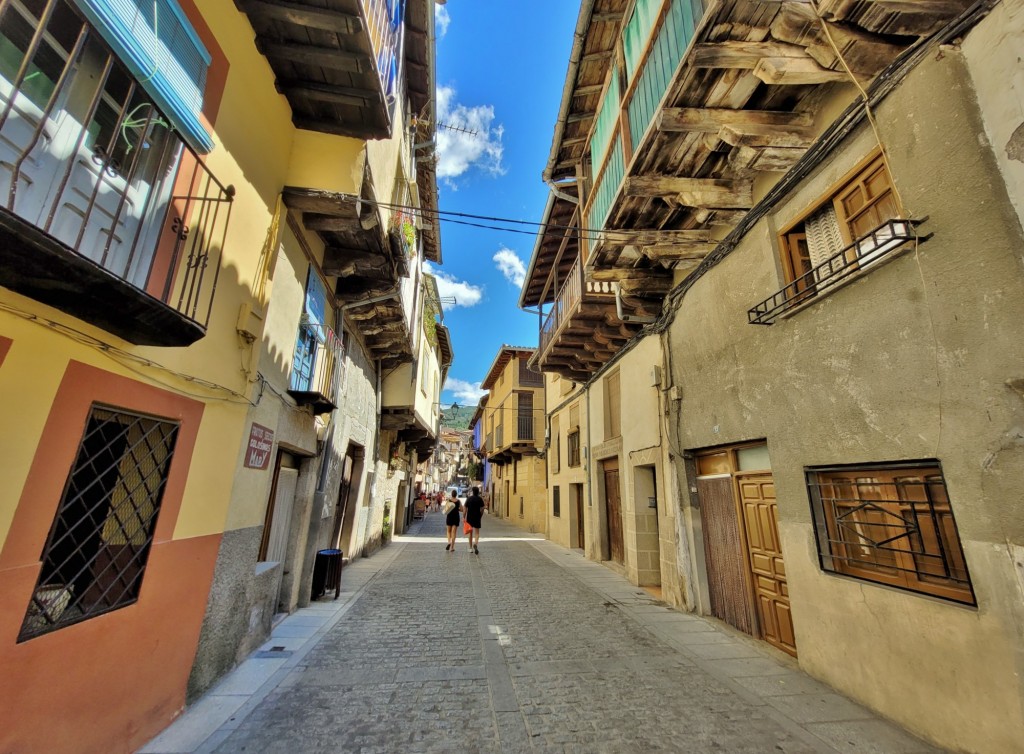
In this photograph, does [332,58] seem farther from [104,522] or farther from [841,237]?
[841,237]

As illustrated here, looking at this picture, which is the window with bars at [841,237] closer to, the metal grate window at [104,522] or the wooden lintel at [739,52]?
the wooden lintel at [739,52]

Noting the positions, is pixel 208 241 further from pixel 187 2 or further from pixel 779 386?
pixel 779 386

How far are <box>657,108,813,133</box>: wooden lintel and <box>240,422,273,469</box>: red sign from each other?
5438 millimetres

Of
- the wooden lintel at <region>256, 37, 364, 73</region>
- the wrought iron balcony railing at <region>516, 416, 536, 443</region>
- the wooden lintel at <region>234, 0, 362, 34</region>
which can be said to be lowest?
the wrought iron balcony railing at <region>516, 416, 536, 443</region>

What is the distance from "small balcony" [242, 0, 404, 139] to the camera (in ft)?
12.8

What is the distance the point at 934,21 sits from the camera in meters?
3.32

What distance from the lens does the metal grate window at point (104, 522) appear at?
98.9 inches

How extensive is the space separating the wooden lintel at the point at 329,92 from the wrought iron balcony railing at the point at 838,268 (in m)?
4.99

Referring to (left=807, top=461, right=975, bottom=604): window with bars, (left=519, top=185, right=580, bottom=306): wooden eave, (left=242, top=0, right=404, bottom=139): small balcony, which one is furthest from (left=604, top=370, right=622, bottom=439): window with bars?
(left=242, top=0, right=404, bottom=139): small balcony

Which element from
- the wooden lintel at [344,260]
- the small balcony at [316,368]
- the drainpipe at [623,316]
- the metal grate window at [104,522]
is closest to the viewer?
the metal grate window at [104,522]

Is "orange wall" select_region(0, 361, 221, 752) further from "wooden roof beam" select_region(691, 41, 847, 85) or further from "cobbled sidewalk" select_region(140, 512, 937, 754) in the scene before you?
"wooden roof beam" select_region(691, 41, 847, 85)

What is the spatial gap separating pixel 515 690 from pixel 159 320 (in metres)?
4.15

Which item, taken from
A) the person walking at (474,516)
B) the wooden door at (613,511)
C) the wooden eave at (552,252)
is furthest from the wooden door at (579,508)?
the wooden eave at (552,252)

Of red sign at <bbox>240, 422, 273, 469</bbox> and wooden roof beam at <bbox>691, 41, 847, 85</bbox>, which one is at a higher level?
wooden roof beam at <bbox>691, 41, 847, 85</bbox>
